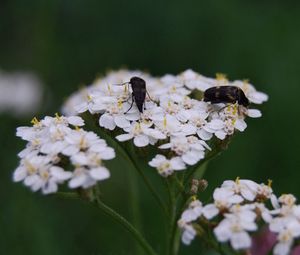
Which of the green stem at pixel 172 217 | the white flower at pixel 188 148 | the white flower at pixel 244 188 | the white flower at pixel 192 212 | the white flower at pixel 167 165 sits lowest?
the green stem at pixel 172 217

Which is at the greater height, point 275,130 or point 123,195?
point 275,130

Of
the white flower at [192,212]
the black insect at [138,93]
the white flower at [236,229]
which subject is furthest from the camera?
the black insect at [138,93]

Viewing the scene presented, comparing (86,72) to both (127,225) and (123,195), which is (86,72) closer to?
(123,195)

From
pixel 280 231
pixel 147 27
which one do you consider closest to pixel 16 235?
pixel 280 231

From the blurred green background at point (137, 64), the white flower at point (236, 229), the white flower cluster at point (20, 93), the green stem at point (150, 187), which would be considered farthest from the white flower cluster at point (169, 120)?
the white flower cluster at point (20, 93)

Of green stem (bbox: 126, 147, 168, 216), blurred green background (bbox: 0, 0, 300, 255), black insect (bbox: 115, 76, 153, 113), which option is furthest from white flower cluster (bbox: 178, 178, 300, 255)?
blurred green background (bbox: 0, 0, 300, 255)

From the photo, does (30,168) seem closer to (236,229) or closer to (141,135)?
(141,135)

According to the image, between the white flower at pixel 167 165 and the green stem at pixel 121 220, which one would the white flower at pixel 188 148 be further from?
the green stem at pixel 121 220
